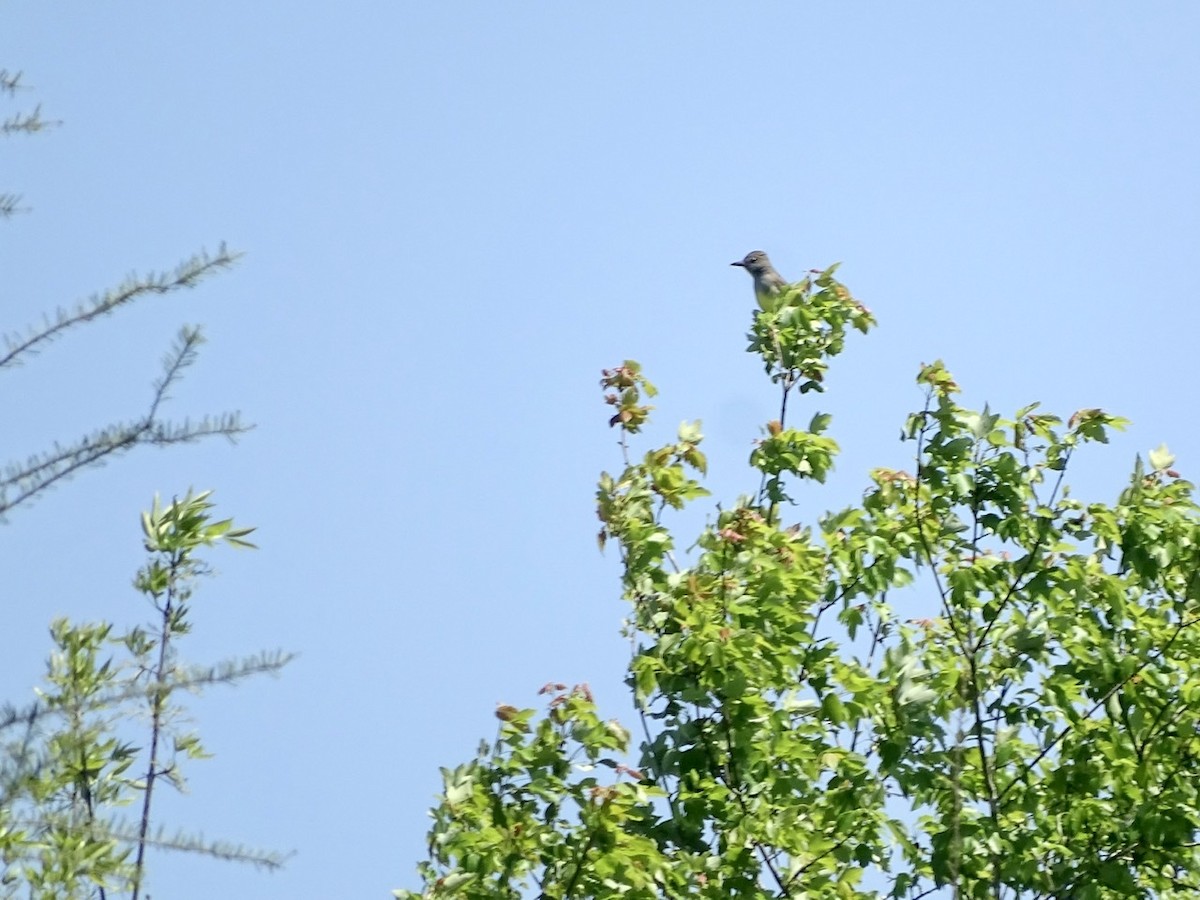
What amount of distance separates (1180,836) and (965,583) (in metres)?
1.88

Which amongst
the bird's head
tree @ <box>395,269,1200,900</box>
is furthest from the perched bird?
tree @ <box>395,269,1200,900</box>

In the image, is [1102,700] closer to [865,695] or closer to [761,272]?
[865,695]

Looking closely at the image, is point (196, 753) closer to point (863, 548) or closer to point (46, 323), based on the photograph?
point (46, 323)

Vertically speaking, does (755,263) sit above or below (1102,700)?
above

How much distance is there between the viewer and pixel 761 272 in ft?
55.8

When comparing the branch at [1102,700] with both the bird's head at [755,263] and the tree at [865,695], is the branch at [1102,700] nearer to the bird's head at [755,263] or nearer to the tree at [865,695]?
the tree at [865,695]

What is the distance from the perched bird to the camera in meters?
16.6

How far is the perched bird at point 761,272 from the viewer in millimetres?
16641

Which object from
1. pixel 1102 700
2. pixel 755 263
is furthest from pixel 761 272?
pixel 1102 700

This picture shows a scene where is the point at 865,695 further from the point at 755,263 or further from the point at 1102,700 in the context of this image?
the point at 755,263

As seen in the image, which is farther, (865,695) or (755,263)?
(755,263)

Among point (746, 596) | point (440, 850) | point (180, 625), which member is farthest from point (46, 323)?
point (746, 596)

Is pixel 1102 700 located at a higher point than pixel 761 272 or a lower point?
lower

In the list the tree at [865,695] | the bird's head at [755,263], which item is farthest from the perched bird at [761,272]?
the tree at [865,695]
